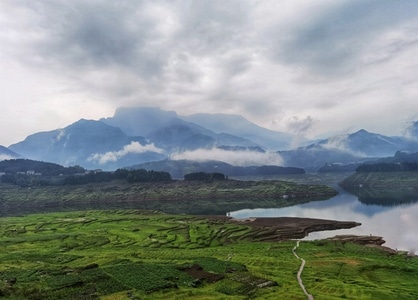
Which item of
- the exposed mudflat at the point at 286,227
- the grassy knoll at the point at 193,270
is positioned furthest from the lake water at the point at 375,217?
the grassy knoll at the point at 193,270

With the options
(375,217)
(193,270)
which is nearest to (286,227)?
(375,217)

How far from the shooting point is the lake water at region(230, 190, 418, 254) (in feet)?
361

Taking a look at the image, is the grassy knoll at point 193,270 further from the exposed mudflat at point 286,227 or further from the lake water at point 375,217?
the lake water at point 375,217

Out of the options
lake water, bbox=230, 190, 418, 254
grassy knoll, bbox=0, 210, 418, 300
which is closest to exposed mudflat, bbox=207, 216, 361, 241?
lake water, bbox=230, 190, 418, 254

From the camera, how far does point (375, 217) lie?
156 metres

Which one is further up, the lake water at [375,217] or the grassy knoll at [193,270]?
the grassy knoll at [193,270]

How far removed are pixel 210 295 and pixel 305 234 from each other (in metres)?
85.7

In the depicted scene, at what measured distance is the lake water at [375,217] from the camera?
10994 cm

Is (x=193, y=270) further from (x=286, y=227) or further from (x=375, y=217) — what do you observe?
(x=375, y=217)

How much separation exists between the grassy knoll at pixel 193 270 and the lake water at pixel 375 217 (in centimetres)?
2597

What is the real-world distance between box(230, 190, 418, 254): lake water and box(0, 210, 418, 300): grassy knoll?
2597 cm

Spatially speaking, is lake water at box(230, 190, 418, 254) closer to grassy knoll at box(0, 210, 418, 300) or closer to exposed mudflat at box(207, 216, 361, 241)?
exposed mudflat at box(207, 216, 361, 241)

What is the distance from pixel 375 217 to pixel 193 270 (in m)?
126

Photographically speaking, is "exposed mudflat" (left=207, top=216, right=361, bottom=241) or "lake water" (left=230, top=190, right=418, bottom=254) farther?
"exposed mudflat" (left=207, top=216, right=361, bottom=241)
